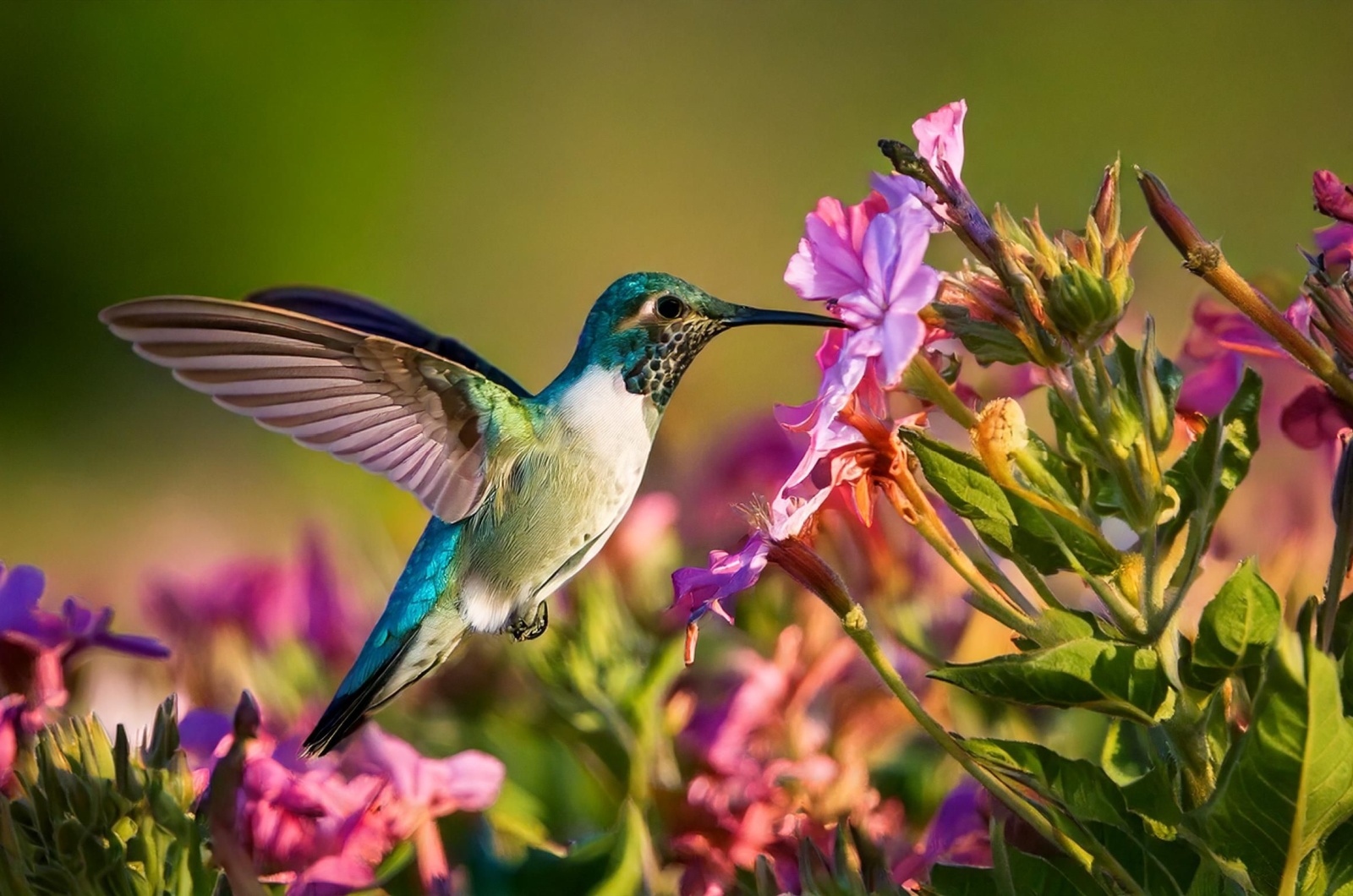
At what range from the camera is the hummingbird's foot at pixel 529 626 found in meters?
1.81

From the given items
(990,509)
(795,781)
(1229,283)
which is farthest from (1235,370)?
(795,781)

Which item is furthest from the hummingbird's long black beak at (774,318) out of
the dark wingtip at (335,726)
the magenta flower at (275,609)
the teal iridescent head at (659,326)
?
the magenta flower at (275,609)

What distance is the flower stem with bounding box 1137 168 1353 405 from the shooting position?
1.12 metres

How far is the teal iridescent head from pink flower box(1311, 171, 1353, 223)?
0.73 meters

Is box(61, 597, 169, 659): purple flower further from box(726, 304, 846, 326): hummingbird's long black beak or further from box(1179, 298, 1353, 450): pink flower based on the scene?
box(1179, 298, 1353, 450): pink flower

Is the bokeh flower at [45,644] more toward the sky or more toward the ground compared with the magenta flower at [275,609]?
more toward the sky

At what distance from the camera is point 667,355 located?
179 cm

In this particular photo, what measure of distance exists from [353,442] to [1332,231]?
3.48 ft

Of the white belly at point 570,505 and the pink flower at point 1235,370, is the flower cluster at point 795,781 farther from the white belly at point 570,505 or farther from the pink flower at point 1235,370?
the pink flower at point 1235,370

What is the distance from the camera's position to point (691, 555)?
233cm

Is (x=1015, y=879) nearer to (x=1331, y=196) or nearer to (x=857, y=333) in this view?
(x=857, y=333)

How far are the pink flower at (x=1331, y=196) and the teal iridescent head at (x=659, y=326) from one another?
731mm

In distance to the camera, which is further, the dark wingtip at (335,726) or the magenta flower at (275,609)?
the magenta flower at (275,609)

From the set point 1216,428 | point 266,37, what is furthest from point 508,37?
point 1216,428
